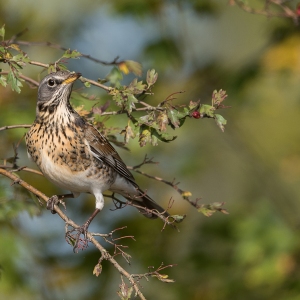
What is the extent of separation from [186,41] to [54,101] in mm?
3962

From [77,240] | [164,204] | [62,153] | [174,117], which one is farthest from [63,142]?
[164,204]

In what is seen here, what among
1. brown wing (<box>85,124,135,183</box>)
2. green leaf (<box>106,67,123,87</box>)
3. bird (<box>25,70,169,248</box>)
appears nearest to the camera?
green leaf (<box>106,67,123,87</box>)

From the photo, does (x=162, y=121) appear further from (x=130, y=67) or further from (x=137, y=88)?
(x=130, y=67)

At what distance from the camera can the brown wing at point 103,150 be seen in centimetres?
486

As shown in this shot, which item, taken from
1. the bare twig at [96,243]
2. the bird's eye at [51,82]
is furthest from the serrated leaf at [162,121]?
the bird's eye at [51,82]

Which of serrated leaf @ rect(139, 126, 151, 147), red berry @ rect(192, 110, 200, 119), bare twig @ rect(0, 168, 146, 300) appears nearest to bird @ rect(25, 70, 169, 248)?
bare twig @ rect(0, 168, 146, 300)

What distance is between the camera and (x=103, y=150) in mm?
5004

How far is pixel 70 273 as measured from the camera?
814 centimetres

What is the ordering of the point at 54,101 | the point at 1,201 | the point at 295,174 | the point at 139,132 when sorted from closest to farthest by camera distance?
the point at 139,132
the point at 54,101
the point at 1,201
the point at 295,174

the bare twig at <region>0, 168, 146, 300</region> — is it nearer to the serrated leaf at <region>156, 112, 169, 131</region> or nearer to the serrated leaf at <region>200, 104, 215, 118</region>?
the serrated leaf at <region>156, 112, 169, 131</region>

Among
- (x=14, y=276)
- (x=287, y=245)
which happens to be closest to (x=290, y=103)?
(x=287, y=245)

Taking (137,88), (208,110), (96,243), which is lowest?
(96,243)

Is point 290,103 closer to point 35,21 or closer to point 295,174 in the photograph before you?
point 295,174

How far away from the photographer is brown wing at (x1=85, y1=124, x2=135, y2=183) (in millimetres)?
4863
